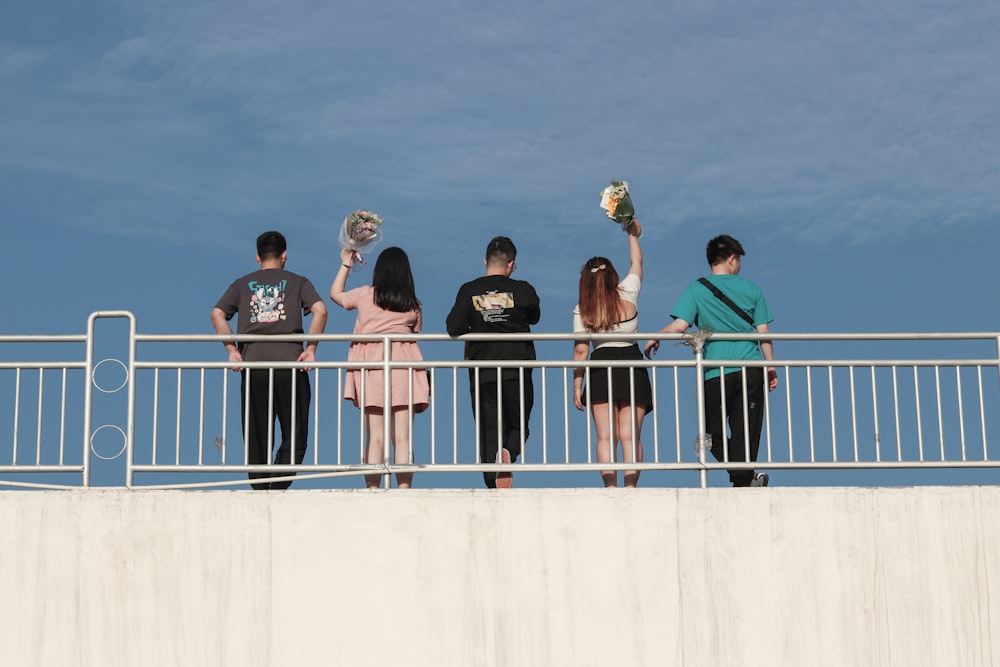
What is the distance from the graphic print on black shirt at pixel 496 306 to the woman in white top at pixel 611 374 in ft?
1.81

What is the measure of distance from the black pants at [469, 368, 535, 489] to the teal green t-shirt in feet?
4.72

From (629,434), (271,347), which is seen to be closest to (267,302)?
(271,347)

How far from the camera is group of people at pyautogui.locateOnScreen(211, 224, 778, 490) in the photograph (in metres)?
10.5

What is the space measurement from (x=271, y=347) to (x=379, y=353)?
0.87m

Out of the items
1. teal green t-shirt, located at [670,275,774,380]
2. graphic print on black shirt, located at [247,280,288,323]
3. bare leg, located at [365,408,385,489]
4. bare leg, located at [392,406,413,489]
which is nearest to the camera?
bare leg, located at [392,406,413,489]

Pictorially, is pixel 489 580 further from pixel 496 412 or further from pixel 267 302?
pixel 267 302

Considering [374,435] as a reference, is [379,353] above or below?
above

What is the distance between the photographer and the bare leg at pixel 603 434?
10.6 meters

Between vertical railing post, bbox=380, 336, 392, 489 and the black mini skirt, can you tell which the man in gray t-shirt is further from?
the black mini skirt

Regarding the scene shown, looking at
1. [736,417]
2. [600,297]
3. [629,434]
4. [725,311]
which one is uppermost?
[600,297]

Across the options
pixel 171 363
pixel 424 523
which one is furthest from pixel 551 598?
pixel 171 363

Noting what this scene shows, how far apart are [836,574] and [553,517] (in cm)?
219

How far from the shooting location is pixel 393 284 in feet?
35.6

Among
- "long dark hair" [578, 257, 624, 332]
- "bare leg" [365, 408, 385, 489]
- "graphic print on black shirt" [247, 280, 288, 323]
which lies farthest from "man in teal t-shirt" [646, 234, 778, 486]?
"graphic print on black shirt" [247, 280, 288, 323]
